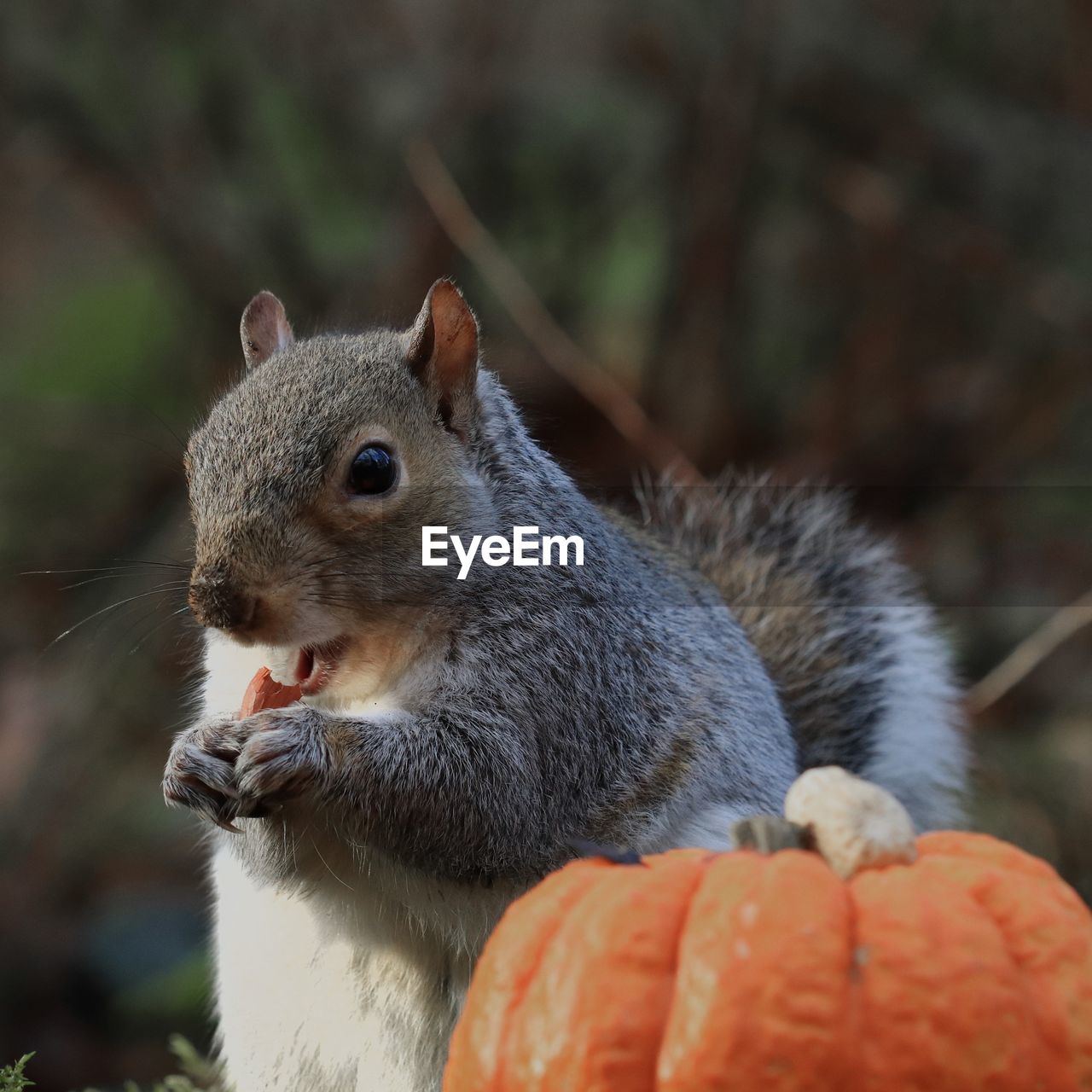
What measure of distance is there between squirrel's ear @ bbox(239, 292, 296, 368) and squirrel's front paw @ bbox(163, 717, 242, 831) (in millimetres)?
480

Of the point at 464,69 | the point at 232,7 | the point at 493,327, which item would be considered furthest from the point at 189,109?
the point at 493,327

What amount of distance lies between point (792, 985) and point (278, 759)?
477 mm

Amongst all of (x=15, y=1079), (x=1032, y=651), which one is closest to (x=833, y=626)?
(x=1032, y=651)

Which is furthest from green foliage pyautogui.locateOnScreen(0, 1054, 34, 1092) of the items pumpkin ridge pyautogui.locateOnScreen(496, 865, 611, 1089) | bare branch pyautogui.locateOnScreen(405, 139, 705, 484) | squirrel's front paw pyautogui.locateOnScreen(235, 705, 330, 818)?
bare branch pyautogui.locateOnScreen(405, 139, 705, 484)

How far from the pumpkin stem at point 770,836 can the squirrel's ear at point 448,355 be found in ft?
1.73

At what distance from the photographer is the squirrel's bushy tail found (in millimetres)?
1886

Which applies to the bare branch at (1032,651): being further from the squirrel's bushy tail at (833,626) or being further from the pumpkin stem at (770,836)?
the pumpkin stem at (770,836)

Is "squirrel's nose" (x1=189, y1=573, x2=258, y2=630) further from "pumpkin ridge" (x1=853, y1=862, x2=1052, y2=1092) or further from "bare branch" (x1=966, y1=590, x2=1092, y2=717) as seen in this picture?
"bare branch" (x1=966, y1=590, x2=1092, y2=717)

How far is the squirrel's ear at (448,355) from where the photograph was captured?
53.4 inches

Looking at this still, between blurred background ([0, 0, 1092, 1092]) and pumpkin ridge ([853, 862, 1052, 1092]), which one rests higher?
blurred background ([0, 0, 1092, 1092])

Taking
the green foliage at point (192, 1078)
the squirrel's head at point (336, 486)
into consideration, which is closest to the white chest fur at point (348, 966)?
the squirrel's head at point (336, 486)

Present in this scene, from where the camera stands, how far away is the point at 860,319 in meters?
4.27

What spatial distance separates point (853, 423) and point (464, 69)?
154 cm

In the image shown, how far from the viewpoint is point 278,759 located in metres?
1.18
